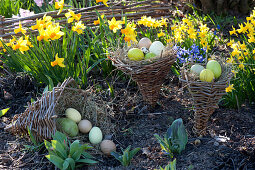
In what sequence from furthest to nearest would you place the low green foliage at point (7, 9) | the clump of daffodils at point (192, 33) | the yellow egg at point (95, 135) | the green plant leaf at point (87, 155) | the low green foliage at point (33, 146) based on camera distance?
the low green foliage at point (7, 9) < the clump of daffodils at point (192, 33) < the yellow egg at point (95, 135) < the low green foliage at point (33, 146) < the green plant leaf at point (87, 155)

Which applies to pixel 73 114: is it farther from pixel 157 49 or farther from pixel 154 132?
pixel 157 49

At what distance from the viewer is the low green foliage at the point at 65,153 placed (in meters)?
1.94

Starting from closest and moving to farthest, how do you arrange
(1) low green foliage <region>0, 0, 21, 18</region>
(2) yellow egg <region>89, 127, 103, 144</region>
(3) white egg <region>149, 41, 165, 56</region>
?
(2) yellow egg <region>89, 127, 103, 144</region>
(3) white egg <region>149, 41, 165, 56</region>
(1) low green foliage <region>0, 0, 21, 18</region>

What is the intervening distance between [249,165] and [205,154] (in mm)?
284

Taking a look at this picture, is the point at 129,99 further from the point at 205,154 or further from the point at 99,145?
the point at 205,154

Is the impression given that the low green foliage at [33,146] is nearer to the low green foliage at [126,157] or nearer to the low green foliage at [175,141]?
the low green foliage at [126,157]

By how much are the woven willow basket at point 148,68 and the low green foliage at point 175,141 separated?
503mm

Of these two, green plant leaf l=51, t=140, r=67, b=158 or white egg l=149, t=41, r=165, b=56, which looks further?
white egg l=149, t=41, r=165, b=56

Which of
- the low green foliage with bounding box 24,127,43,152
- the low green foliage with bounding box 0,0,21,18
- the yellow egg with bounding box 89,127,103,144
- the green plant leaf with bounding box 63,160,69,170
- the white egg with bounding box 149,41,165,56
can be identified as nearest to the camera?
the green plant leaf with bounding box 63,160,69,170

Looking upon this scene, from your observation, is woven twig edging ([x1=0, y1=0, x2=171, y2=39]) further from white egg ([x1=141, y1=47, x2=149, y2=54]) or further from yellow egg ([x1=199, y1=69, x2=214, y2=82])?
yellow egg ([x1=199, y1=69, x2=214, y2=82])

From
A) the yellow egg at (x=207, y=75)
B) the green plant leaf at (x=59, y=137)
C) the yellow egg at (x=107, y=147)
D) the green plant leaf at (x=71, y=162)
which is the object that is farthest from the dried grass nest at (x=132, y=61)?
the green plant leaf at (x=71, y=162)

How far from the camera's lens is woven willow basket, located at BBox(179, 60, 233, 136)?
196cm

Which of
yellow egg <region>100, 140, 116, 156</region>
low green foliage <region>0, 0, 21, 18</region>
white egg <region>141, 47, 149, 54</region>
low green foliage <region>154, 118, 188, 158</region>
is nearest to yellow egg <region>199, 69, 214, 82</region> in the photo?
low green foliage <region>154, 118, 188, 158</region>

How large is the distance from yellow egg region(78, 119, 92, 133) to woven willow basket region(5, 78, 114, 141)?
0.12 metres
